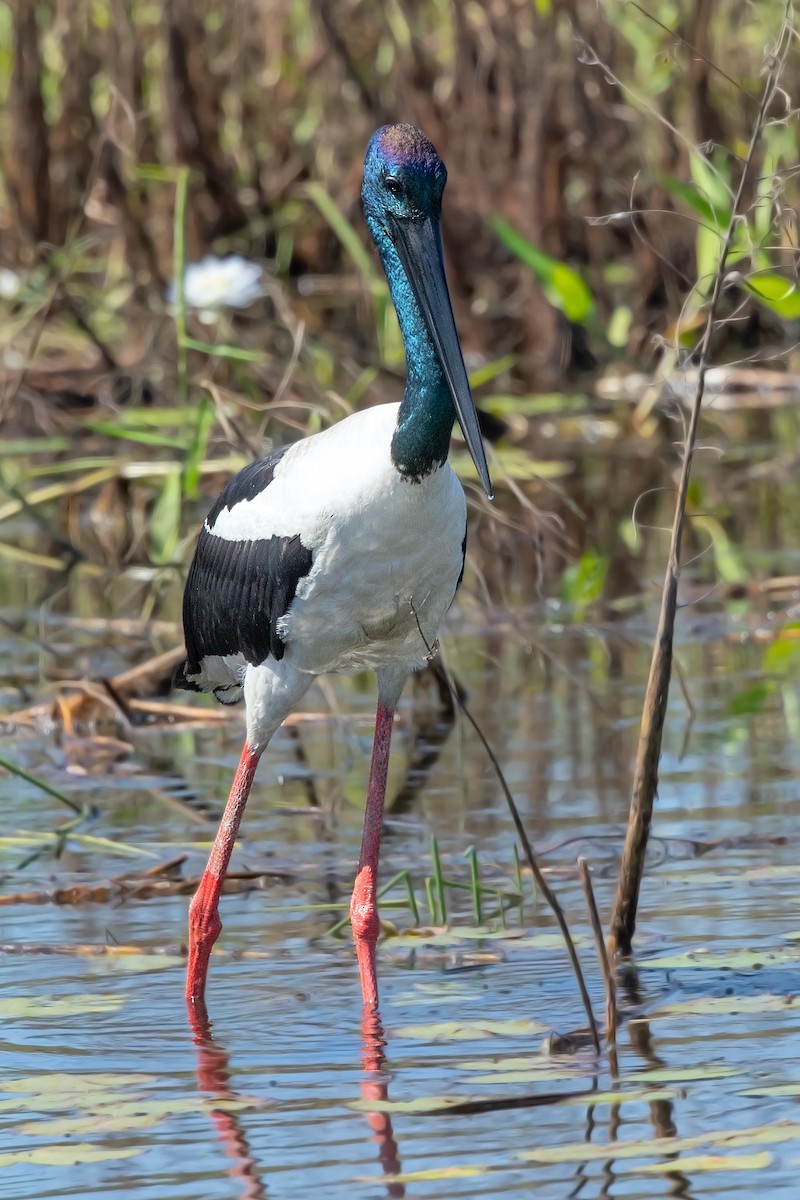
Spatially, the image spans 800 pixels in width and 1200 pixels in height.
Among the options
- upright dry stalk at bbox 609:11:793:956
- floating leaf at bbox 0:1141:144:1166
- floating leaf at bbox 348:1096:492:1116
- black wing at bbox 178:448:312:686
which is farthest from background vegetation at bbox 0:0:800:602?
floating leaf at bbox 0:1141:144:1166

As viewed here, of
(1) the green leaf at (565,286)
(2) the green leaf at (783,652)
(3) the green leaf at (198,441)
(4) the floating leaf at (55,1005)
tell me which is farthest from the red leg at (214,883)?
(1) the green leaf at (565,286)

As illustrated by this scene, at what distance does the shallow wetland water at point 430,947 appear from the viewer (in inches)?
138

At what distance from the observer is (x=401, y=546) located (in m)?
4.38

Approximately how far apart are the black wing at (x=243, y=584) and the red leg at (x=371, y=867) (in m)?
0.35

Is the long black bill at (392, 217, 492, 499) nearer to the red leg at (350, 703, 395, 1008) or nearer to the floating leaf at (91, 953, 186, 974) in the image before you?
the red leg at (350, 703, 395, 1008)

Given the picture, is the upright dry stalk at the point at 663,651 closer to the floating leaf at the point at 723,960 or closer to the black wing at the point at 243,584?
the floating leaf at the point at 723,960

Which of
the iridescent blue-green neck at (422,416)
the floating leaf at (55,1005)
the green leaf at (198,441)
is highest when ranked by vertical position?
the green leaf at (198,441)

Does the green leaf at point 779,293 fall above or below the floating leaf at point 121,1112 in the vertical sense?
above

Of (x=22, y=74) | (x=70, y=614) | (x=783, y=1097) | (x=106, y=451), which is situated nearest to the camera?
(x=783, y=1097)

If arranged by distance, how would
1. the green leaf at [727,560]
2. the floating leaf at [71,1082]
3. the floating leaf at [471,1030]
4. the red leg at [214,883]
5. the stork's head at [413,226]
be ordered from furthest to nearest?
the green leaf at [727,560], the red leg at [214,883], the stork's head at [413,226], the floating leaf at [471,1030], the floating leaf at [71,1082]

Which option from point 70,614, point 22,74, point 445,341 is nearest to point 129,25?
point 22,74

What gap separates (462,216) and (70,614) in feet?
15.6

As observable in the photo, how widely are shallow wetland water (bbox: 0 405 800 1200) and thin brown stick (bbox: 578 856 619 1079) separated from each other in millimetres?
38

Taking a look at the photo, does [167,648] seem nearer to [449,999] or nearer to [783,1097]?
[449,999]
